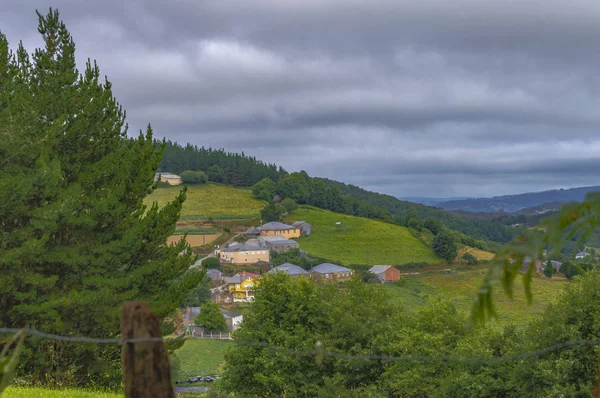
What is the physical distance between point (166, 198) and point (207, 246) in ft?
116

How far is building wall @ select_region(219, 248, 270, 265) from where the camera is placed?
10144 centimetres

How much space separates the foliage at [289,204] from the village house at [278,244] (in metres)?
28.0

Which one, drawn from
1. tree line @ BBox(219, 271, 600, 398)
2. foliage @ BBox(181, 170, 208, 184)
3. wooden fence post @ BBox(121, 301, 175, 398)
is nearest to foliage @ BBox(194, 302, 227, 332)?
tree line @ BBox(219, 271, 600, 398)

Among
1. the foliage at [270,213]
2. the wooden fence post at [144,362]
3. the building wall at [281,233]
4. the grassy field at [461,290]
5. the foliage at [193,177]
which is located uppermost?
the foliage at [193,177]

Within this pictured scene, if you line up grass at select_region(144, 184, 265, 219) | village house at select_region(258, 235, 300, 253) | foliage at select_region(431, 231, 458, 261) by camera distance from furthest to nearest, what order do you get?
grass at select_region(144, 184, 265, 219), village house at select_region(258, 235, 300, 253), foliage at select_region(431, 231, 458, 261)

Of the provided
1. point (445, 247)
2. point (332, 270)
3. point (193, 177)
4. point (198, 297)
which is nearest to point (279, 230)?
point (332, 270)

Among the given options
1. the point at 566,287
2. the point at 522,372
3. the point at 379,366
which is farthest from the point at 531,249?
the point at 379,366

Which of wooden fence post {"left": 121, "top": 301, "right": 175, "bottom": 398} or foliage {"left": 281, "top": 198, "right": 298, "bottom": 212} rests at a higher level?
wooden fence post {"left": 121, "top": 301, "right": 175, "bottom": 398}

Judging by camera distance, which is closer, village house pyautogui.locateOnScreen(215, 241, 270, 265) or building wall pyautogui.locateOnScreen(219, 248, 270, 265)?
building wall pyautogui.locateOnScreen(219, 248, 270, 265)

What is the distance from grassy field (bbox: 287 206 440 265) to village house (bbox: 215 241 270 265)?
11.2m

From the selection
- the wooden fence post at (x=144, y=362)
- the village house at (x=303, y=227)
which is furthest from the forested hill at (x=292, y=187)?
the wooden fence post at (x=144, y=362)

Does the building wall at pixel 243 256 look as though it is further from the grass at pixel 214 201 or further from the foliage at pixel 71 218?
the foliage at pixel 71 218

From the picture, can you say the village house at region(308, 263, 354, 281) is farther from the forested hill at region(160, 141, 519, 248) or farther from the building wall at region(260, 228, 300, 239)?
the forested hill at region(160, 141, 519, 248)

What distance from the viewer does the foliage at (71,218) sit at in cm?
1362
